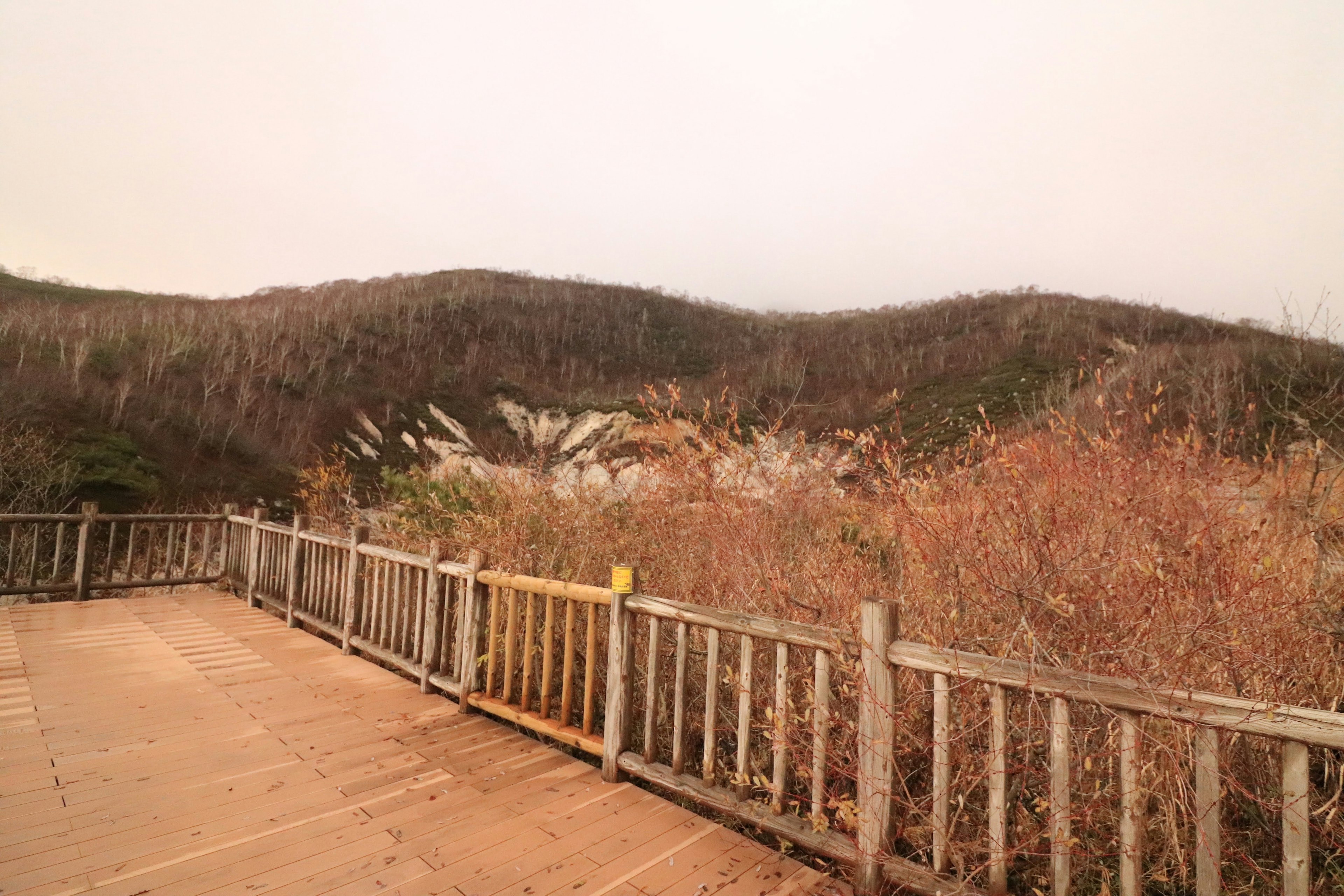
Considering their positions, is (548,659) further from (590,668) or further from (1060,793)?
(1060,793)

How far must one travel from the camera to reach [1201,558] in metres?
3.37

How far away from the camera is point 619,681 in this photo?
141 inches

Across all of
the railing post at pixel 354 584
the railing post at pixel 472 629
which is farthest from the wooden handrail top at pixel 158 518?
the railing post at pixel 472 629

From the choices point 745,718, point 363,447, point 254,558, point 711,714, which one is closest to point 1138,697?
point 745,718

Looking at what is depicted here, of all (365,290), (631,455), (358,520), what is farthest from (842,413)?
(365,290)

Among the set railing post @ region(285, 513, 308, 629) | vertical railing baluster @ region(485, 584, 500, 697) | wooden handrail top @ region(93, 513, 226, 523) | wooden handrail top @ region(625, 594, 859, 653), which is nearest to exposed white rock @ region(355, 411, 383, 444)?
wooden handrail top @ region(93, 513, 226, 523)

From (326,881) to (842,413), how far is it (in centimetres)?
2539

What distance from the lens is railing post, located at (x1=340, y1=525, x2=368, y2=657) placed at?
5797mm

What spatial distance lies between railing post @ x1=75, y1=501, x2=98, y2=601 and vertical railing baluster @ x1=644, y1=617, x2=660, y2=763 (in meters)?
8.27

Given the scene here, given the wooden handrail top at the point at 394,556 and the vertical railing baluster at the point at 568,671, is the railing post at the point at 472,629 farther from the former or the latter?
the vertical railing baluster at the point at 568,671

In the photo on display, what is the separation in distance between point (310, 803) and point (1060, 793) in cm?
333

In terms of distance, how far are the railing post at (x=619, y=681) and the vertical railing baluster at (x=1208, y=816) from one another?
7.94 ft

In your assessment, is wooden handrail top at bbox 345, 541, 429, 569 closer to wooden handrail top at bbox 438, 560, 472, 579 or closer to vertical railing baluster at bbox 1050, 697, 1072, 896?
wooden handrail top at bbox 438, 560, 472, 579

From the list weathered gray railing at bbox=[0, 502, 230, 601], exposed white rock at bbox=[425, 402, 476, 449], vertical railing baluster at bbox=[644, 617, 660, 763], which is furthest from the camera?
exposed white rock at bbox=[425, 402, 476, 449]
